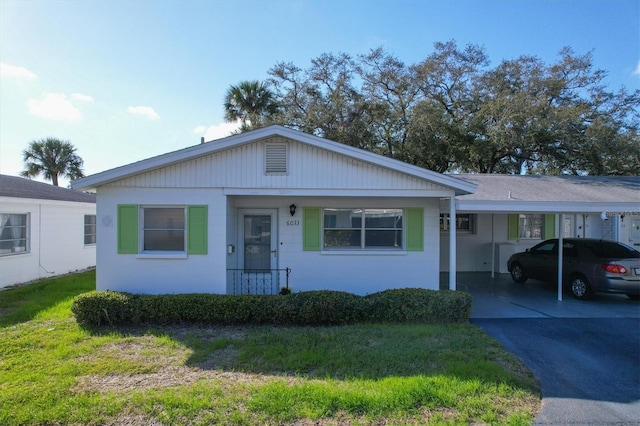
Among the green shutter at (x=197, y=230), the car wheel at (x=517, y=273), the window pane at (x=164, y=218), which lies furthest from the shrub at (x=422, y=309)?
the car wheel at (x=517, y=273)

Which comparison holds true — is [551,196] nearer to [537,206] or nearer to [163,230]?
[537,206]

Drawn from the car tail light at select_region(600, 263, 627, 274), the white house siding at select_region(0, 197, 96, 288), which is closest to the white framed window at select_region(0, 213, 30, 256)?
the white house siding at select_region(0, 197, 96, 288)

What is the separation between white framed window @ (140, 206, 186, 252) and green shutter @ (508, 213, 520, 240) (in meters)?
11.4

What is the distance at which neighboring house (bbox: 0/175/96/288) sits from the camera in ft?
36.6

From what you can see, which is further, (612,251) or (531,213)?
(531,213)

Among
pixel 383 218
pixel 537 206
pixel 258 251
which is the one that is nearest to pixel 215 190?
pixel 258 251

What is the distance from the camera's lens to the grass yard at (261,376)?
393 cm

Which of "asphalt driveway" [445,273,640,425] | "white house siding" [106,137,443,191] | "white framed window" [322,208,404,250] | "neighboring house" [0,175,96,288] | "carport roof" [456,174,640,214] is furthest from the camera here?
"neighboring house" [0,175,96,288]

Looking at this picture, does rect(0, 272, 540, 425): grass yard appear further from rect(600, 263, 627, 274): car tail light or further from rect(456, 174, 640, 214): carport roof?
rect(600, 263, 627, 274): car tail light

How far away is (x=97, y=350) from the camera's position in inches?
229

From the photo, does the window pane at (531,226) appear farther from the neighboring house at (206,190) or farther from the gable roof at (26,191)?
the gable roof at (26,191)

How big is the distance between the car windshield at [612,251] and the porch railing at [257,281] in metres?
8.11

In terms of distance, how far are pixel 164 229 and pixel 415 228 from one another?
230 inches

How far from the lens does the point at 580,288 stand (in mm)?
9797
